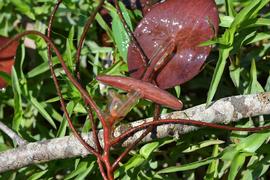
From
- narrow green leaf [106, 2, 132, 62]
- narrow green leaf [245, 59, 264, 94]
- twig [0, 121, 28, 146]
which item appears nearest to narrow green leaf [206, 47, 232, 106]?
narrow green leaf [245, 59, 264, 94]

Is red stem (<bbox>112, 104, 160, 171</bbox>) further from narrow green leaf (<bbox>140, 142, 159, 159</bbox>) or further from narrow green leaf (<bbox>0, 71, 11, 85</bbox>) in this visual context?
narrow green leaf (<bbox>0, 71, 11, 85</bbox>)

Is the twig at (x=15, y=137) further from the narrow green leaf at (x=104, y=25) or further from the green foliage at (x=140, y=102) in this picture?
the narrow green leaf at (x=104, y=25)

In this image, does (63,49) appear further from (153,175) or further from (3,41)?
(153,175)

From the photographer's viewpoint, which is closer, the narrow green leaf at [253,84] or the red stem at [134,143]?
the red stem at [134,143]

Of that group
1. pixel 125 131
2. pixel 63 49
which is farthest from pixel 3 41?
pixel 125 131

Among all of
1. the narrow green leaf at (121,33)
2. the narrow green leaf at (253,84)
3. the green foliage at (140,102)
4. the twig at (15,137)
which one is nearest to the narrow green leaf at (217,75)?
the green foliage at (140,102)

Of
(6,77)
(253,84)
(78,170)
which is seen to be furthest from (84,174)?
(253,84)

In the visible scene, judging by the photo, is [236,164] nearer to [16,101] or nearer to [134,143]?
[134,143]
